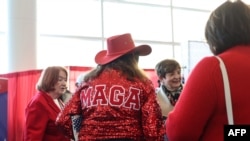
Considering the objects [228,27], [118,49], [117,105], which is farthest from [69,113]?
[228,27]

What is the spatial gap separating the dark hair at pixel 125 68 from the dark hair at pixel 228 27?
0.65 metres

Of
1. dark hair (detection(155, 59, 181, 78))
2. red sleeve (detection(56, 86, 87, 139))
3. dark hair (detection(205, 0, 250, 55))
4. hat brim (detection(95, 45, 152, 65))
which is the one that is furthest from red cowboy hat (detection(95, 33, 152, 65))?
dark hair (detection(155, 59, 181, 78))

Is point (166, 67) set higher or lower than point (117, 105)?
higher

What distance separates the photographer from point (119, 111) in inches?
68.4

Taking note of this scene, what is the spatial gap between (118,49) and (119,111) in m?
0.34

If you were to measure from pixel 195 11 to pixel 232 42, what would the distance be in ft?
17.7

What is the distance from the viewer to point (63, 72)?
2.75 meters

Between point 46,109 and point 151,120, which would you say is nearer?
point 151,120

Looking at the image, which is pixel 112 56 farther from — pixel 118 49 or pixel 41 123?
Answer: pixel 41 123

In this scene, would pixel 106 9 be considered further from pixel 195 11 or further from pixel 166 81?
pixel 166 81

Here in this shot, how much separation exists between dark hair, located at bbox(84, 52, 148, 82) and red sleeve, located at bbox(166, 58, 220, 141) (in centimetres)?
71

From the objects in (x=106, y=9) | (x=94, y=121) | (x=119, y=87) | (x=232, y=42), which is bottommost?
(x=94, y=121)

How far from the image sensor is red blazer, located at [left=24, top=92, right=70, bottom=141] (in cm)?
254

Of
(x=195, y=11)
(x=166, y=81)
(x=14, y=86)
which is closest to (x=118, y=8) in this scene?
(x=195, y=11)
